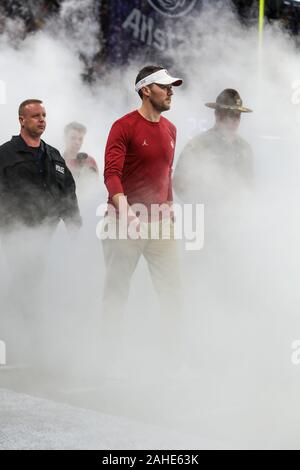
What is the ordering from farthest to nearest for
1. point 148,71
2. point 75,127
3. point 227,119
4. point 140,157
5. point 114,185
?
point 75,127 < point 227,119 < point 148,71 < point 140,157 < point 114,185

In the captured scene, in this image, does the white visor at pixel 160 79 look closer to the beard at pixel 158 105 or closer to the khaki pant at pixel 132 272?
the beard at pixel 158 105

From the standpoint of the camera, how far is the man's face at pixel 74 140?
333 inches

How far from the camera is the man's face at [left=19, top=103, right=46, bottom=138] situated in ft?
24.4

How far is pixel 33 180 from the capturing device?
Result: 7438 mm

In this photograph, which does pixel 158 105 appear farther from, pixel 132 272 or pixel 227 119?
pixel 227 119

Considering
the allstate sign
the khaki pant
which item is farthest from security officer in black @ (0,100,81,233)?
the allstate sign

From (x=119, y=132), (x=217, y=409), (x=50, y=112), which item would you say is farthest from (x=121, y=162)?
(x=50, y=112)

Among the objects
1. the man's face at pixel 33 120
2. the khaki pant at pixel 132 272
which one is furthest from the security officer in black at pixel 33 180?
the khaki pant at pixel 132 272

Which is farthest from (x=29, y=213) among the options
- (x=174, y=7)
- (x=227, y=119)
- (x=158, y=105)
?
(x=174, y=7)

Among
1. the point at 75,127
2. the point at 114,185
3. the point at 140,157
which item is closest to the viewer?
the point at 114,185

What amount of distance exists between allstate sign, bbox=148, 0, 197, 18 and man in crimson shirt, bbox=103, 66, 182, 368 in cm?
319

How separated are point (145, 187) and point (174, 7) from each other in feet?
12.1

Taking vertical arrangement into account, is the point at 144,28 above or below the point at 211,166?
above

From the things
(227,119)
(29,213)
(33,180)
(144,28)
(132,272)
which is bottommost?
(132,272)
